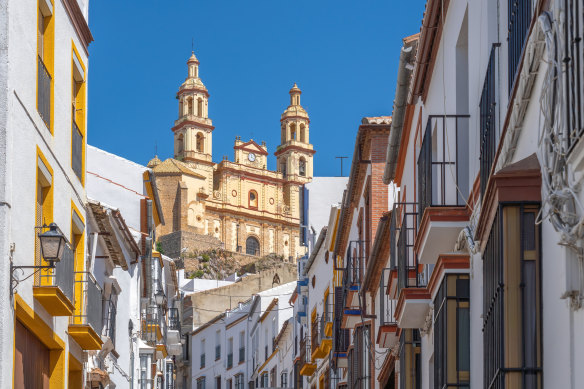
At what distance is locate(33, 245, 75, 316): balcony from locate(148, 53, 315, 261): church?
374 feet

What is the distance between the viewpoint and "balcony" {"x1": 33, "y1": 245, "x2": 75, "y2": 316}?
46.5 feet

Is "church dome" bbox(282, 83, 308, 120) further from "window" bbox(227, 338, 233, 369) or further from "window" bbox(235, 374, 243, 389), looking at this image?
"window" bbox(235, 374, 243, 389)

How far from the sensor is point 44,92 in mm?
15125

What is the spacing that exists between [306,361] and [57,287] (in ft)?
83.8

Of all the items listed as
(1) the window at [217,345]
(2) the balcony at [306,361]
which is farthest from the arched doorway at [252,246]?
(2) the balcony at [306,361]

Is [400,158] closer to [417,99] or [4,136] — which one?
[417,99]

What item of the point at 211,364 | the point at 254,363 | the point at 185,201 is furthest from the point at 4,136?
the point at 185,201

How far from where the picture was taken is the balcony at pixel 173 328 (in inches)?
1455

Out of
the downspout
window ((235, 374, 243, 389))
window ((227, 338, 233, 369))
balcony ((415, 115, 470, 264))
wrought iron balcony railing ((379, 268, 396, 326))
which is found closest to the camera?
balcony ((415, 115, 470, 264))

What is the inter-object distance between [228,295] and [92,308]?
53059 mm

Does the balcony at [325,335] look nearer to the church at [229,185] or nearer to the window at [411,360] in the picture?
the window at [411,360]

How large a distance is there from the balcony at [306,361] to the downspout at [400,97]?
18462mm

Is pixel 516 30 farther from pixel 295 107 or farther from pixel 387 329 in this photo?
pixel 295 107

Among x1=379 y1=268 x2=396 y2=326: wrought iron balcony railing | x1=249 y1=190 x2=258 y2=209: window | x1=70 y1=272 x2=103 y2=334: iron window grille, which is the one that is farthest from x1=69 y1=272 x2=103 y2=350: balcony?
x1=249 y1=190 x2=258 y2=209: window
